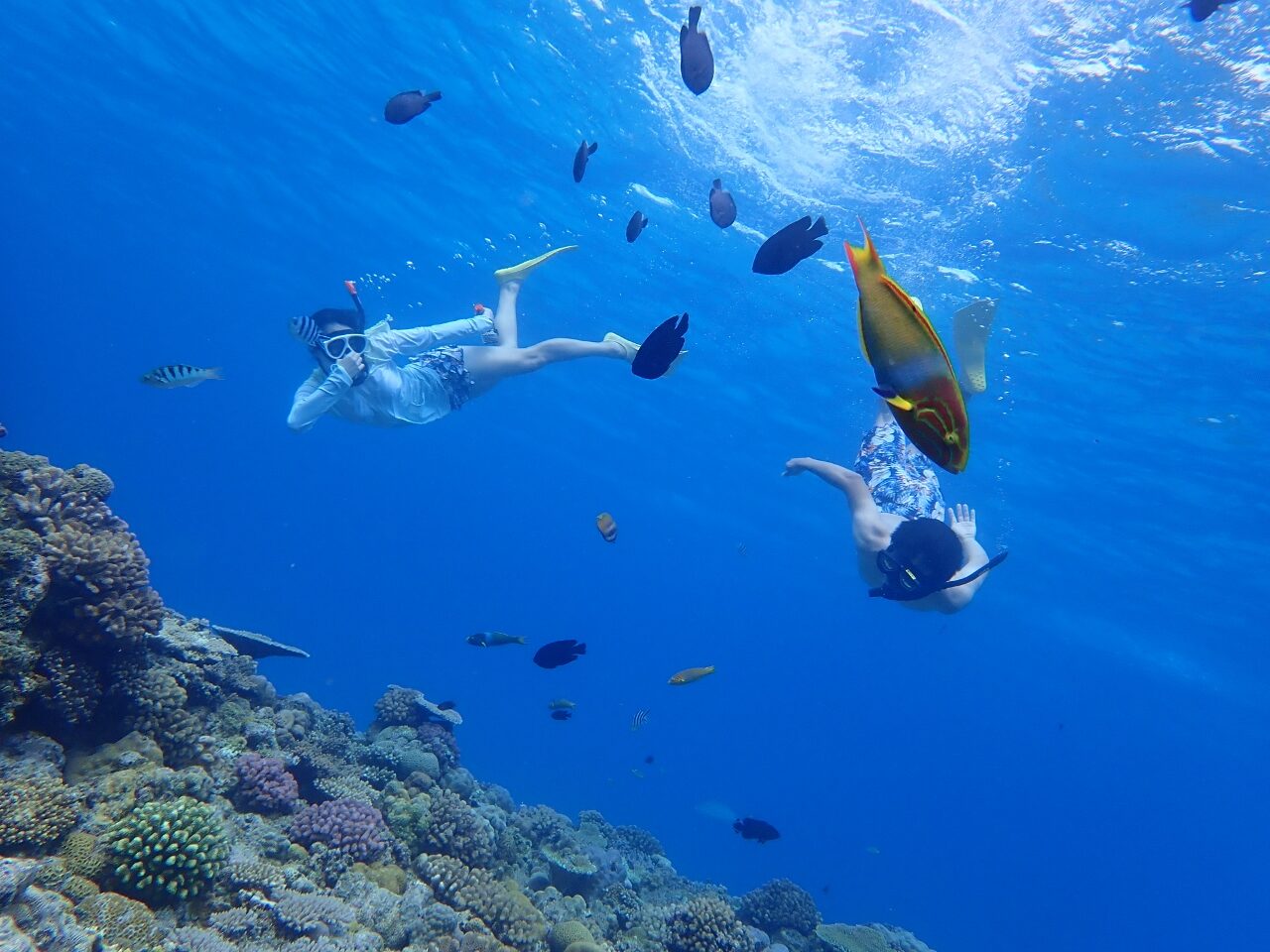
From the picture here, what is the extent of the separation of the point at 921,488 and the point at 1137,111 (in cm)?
846

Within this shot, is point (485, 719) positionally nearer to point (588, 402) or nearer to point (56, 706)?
point (588, 402)

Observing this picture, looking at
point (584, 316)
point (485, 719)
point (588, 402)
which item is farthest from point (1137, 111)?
point (485, 719)

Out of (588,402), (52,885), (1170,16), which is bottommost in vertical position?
(52,885)

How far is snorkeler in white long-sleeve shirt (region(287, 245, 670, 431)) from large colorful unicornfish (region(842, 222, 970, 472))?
716cm

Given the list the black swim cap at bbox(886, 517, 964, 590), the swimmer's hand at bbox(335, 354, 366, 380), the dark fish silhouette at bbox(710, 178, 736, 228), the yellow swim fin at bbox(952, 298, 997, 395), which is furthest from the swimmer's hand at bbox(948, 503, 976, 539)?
the swimmer's hand at bbox(335, 354, 366, 380)

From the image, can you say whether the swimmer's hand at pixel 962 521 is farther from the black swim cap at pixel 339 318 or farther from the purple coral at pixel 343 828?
the black swim cap at pixel 339 318

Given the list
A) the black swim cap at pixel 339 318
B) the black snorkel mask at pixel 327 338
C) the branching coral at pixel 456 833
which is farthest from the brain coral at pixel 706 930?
the black swim cap at pixel 339 318

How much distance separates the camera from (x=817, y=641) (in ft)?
261

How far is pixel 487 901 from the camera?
6922 mm

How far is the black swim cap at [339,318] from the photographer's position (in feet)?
28.9

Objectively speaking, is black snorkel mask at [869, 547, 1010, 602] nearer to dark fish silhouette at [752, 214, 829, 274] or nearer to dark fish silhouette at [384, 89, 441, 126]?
dark fish silhouette at [752, 214, 829, 274]

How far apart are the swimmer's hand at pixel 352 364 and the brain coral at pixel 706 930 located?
7.51 meters

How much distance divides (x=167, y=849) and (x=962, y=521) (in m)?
8.31

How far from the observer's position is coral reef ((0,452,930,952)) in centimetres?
477
